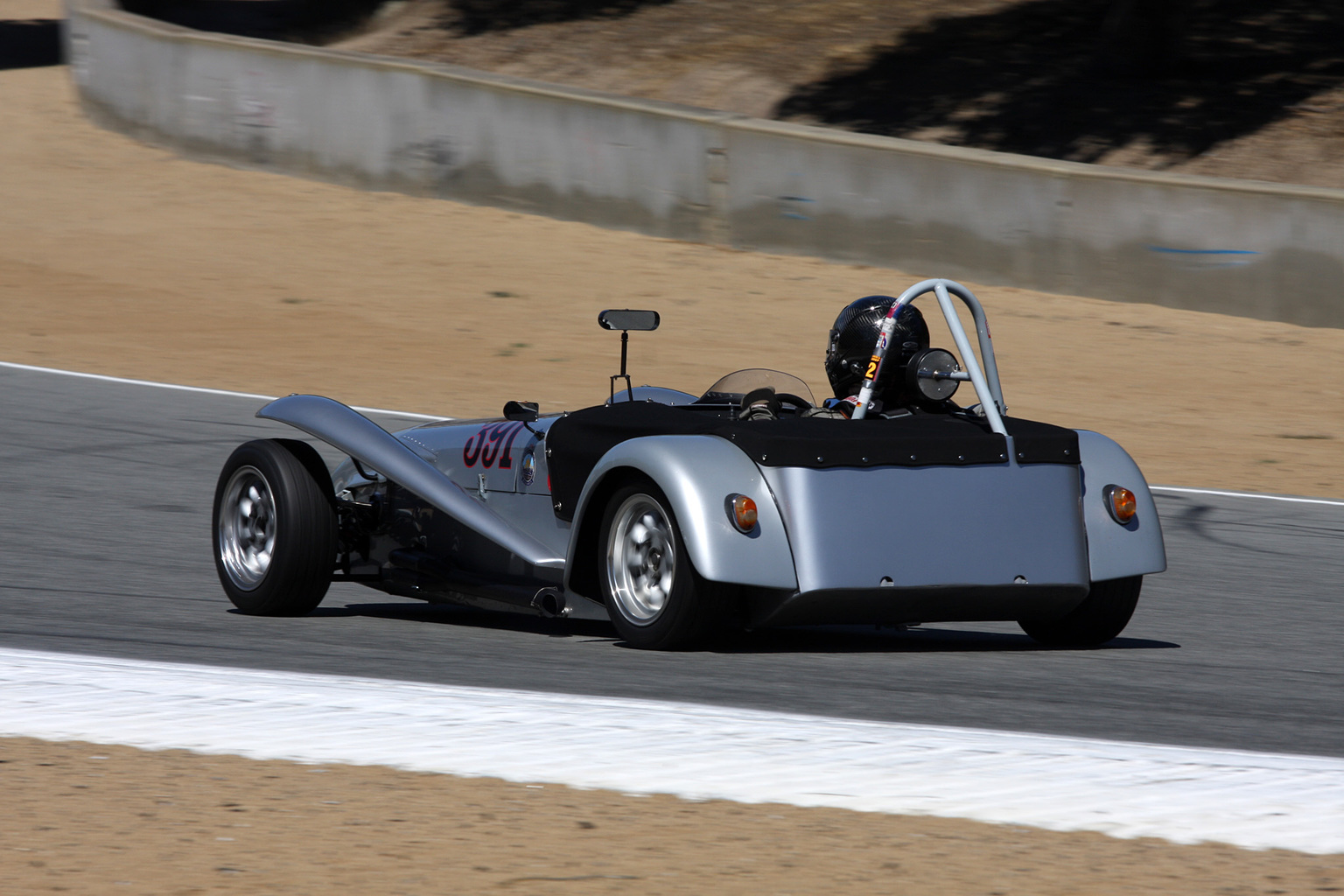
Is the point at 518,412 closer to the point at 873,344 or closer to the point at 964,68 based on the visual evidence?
the point at 873,344

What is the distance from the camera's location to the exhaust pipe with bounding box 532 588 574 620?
23.5 ft

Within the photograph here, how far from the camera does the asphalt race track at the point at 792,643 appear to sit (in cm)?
623

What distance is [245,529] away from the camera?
25.8 ft

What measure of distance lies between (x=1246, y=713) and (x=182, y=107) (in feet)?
64.8

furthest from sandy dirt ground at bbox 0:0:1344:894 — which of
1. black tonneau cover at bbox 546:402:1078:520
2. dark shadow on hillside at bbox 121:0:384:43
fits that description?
dark shadow on hillside at bbox 121:0:384:43

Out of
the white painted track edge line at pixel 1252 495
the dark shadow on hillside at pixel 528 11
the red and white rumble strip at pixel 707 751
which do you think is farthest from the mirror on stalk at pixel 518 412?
the dark shadow on hillside at pixel 528 11

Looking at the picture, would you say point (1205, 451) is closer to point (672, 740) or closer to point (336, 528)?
point (336, 528)

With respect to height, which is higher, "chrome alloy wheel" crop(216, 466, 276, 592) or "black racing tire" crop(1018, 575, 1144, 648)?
"chrome alloy wheel" crop(216, 466, 276, 592)

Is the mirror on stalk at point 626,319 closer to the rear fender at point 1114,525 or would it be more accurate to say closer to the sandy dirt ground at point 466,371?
the rear fender at point 1114,525

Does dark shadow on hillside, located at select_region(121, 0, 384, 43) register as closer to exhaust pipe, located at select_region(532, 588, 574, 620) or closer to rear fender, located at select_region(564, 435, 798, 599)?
exhaust pipe, located at select_region(532, 588, 574, 620)

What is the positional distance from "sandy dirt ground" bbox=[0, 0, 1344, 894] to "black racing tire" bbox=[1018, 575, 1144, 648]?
9.36 feet

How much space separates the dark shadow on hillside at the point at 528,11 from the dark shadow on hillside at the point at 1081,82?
5784 mm

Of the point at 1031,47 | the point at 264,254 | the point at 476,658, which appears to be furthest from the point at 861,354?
the point at 1031,47

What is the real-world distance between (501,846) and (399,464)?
135 inches
